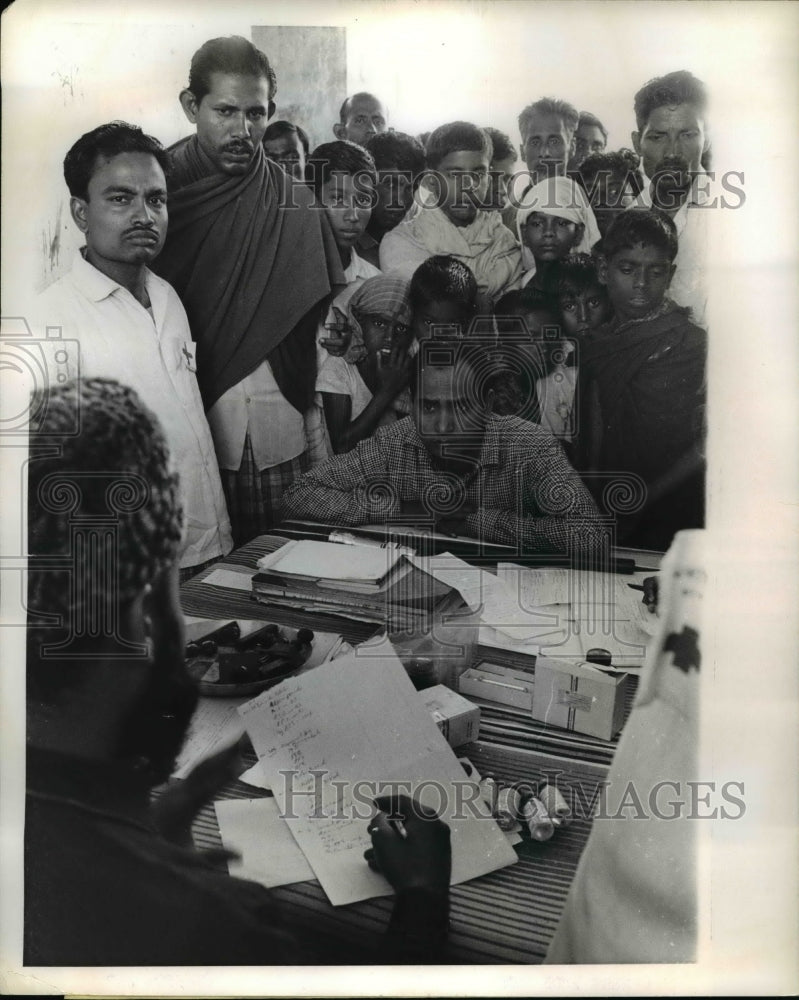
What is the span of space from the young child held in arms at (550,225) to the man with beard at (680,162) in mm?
120

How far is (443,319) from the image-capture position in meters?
1.61

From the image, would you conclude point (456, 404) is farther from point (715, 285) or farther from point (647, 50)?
point (647, 50)

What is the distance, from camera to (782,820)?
165 cm

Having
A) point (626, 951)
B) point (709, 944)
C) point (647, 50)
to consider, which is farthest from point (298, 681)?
point (647, 50)

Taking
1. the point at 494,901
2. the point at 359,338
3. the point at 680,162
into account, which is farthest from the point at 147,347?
the point at 494,901

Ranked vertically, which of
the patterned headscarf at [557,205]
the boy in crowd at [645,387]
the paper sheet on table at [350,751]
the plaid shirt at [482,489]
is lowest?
the paper sheet on table at [350,751]

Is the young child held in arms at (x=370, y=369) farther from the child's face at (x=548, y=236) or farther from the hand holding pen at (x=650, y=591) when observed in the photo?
the hand holding pen at (x=650, y=591)

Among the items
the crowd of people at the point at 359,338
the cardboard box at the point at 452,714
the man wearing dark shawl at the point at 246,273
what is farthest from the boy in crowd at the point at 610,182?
the cardboard box at the point at 452,714

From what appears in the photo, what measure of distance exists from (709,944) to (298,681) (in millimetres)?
934

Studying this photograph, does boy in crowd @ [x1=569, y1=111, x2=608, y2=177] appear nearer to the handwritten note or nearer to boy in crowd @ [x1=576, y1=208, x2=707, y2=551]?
boy in crowd @ [x1=576, y1=208, x2=707, y2=551]

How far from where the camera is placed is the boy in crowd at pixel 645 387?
1.61 meters

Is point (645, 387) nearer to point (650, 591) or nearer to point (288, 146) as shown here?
point (650, 591)

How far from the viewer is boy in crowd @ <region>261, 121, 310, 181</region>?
1.60m

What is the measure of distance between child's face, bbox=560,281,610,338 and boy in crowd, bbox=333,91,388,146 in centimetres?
47
